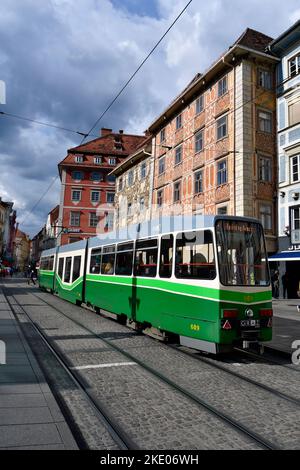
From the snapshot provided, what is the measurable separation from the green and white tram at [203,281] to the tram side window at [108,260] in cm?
172

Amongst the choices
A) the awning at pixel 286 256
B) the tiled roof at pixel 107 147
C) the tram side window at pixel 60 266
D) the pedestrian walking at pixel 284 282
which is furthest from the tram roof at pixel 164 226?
the tiled roof at pixel 107 147

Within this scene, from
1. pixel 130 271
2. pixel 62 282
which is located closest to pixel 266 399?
pixel 130 271

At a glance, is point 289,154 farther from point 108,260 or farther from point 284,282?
point 108,260

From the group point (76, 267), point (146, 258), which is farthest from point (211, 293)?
point (76, 267)

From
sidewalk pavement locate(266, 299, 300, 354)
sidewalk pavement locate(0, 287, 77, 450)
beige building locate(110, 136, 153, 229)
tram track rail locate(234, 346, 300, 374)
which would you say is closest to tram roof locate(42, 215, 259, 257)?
tram track rail locate(234, 346, 300, 374)

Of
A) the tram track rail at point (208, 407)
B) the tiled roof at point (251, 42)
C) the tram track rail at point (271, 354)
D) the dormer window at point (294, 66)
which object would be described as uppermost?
the tiled roof at point (251, 42)

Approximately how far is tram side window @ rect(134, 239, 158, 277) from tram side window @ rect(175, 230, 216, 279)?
3.37 ft

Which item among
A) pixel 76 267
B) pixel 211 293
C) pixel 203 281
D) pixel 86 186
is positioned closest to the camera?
pixel 211 293

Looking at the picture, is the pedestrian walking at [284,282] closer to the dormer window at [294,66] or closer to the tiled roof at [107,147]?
the dormer window at [294,66]

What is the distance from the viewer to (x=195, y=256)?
814 centimetres

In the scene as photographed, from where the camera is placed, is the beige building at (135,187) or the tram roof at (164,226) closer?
the tram roof at (164,226)

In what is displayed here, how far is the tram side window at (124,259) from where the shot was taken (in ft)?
36.2

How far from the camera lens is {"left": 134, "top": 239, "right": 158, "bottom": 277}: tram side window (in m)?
9.56

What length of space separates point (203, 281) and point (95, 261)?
7491 mm
